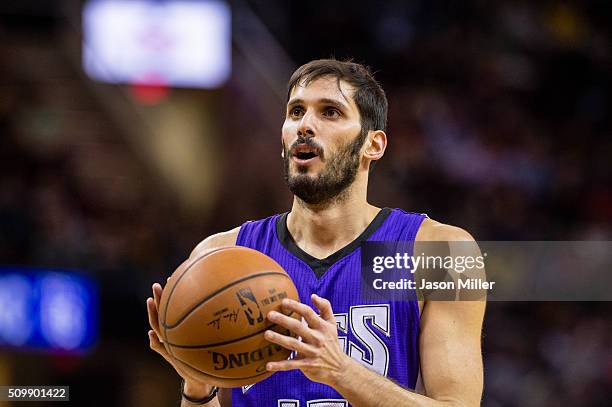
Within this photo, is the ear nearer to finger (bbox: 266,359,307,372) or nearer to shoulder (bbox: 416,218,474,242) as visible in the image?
shoulder (bbox: 416,218,474,242)

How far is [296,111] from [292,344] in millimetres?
1345

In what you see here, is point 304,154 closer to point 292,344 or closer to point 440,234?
point 440,234

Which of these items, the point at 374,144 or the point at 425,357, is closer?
the point at 425,357

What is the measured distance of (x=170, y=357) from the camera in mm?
3293

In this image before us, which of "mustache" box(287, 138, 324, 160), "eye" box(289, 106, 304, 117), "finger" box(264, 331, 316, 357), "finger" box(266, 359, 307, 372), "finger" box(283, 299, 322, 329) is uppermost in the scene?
"eye" box(289, 106, 304, 117)

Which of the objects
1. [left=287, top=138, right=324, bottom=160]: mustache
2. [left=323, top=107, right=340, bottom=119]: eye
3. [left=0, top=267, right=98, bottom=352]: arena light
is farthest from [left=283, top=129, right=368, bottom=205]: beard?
[left=0, top=267, right=98, bottom=352]: arena light

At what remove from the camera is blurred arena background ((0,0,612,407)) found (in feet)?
25.9

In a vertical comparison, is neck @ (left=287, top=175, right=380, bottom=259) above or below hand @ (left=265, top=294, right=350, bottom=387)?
above

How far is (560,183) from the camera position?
404 inches

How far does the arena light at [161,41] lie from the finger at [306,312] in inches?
372


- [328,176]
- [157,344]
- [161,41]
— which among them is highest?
[161,41]

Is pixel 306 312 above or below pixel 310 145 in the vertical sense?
below

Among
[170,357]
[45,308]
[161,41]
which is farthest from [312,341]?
[161,41]

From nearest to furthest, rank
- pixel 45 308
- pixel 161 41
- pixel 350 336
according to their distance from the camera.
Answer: pixel 350 336
pixel 45 308
pixel 161 41
